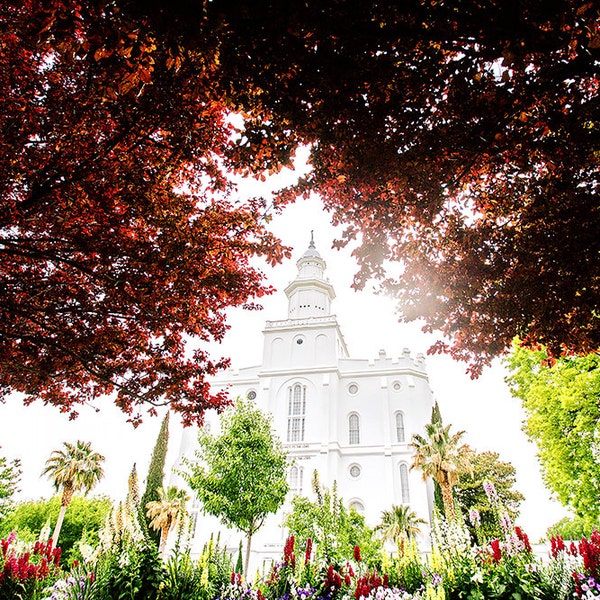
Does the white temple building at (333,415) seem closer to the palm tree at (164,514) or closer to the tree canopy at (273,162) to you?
the palm tree at (164,514)

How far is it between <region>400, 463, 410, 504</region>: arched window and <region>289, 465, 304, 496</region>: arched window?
786 cm

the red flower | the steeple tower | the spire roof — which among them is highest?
the spire roof

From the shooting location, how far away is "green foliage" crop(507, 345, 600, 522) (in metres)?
12.1

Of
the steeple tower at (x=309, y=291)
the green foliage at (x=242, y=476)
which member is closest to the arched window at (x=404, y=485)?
the green foliage at (x=242, y=476)

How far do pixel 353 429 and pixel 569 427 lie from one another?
23491 millimetres

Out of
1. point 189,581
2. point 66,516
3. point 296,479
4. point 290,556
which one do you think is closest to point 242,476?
point 290,556

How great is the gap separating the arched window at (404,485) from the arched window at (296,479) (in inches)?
310

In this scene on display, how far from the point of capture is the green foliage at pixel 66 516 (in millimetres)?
34250

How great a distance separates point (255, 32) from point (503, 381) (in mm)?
15999

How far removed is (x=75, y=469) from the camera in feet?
92.9

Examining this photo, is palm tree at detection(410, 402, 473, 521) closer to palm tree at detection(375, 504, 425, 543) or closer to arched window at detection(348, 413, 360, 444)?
palm tree at detection(375, 504, 425, 543)

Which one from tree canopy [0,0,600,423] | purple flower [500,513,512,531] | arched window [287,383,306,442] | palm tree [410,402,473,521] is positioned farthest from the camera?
arched window [287,383,306,442]

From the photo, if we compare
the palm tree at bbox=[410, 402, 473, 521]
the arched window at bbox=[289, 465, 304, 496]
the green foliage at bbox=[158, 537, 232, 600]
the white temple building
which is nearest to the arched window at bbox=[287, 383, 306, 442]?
the white temple building

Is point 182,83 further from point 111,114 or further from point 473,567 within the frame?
point 473,567
